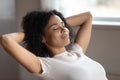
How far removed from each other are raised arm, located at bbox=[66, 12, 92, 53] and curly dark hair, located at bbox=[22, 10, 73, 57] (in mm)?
255

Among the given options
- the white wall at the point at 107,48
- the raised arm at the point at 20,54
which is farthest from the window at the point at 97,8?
the raised arm at the point at 20,54

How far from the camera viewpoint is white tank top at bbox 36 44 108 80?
144 cm

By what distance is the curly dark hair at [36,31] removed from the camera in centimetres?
152

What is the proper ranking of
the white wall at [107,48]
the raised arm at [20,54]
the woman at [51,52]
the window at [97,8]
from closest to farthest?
the raised arm at [20,54] → the woman at [51,52] → the white wall at [107,48] → the window at [97,8]

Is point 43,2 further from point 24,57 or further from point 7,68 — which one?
point 24,57

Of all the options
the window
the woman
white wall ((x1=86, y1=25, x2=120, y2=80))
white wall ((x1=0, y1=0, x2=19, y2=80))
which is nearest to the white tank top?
the woman

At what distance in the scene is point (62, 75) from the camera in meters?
1.44

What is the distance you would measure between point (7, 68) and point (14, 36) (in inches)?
38.8

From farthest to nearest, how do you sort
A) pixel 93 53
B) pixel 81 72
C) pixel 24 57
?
1. pixel 93 53
2. pixel 81 72
3. pixel 24 57

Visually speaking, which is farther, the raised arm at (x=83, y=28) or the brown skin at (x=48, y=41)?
the raised arm at (x=83, y=28)

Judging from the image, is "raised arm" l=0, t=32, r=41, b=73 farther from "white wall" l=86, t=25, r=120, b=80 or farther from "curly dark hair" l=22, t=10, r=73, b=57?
"white wall" l=86, t=25, r=120, b=80

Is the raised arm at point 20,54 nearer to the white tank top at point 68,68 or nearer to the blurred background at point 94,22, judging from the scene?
the white tank top at point 68,68

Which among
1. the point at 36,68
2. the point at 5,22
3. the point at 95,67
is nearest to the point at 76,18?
the point at 95,67

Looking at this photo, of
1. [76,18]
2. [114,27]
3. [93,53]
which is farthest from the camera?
[93,53]
